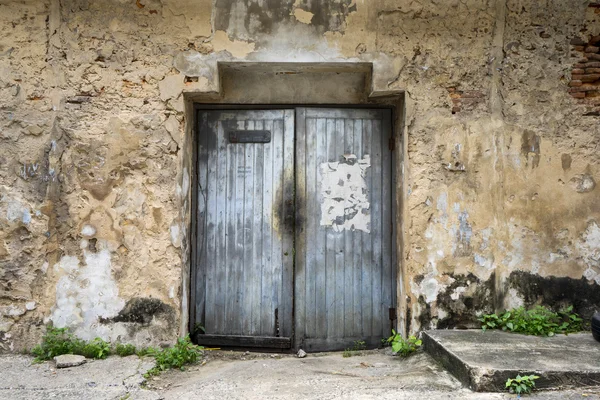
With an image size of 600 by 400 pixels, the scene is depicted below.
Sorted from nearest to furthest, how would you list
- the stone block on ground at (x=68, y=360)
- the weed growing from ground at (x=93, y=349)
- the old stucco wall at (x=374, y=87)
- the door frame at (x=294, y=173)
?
the stone block on ground at (x=68, y=360), the weed growing from ground at (x=93, y=349), the old stucco wall at (x=374, y=87), the door frame at (x=294, y=173)

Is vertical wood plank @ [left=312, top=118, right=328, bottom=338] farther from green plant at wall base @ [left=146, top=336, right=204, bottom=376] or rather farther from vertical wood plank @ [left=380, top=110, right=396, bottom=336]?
green plant at wall base @ [left=146, top=336, right=204, bottom=376]

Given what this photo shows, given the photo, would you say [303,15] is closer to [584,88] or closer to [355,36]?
[355,36]

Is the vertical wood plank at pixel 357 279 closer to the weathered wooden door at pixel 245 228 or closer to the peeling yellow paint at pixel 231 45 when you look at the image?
the weathered wooden door at pixel 245 228

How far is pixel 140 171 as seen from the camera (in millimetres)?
4168

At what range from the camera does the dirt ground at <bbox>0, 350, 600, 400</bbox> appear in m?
3.19

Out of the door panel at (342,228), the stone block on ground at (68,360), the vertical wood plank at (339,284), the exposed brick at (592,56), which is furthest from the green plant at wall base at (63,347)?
the exposed brick at (592,56)

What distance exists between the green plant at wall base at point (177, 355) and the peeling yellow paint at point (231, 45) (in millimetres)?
2331

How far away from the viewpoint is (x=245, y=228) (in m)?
4.55

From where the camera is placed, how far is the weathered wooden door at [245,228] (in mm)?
4512

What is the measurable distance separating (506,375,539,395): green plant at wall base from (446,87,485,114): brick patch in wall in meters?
2.12

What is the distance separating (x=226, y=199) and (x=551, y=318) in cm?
284

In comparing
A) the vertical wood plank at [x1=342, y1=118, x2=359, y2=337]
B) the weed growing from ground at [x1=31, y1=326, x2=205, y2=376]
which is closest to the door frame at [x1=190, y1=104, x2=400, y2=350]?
the vertical wood plank at [x1=342, y1=118, x2=359, y2=337]

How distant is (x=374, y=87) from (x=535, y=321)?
2227mm

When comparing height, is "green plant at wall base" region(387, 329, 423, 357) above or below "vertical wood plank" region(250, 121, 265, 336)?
below
